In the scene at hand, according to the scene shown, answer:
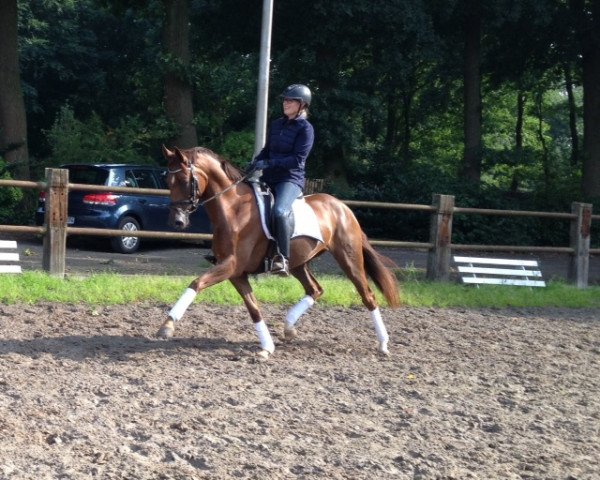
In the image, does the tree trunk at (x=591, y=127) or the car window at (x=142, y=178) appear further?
the tree trunk at (x=591, y=127)

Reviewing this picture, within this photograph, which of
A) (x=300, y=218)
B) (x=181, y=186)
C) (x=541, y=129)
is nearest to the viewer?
(x=181, y=186)

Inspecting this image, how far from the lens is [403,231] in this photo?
2498 cm

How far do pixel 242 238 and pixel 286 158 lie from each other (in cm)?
87

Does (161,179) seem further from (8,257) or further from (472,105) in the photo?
(472,105)

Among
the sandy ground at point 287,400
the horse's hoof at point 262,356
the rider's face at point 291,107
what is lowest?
the sandy ground at point 287,400

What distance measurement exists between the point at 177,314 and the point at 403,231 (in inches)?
675

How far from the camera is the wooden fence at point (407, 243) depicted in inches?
479

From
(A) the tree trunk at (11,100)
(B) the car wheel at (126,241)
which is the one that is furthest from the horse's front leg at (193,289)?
(A) the tree trunk at (11,100)

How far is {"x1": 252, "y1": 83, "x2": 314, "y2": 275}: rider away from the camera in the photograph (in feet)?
29.0

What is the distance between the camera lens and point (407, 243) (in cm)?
1464

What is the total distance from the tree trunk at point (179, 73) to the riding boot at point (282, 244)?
17.1m

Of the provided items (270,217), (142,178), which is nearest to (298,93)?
(270,217)

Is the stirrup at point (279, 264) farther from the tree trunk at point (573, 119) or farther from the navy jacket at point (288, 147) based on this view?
the tree trunk at point (573, 119)

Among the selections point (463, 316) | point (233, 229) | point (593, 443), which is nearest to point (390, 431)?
point (593, 443)
